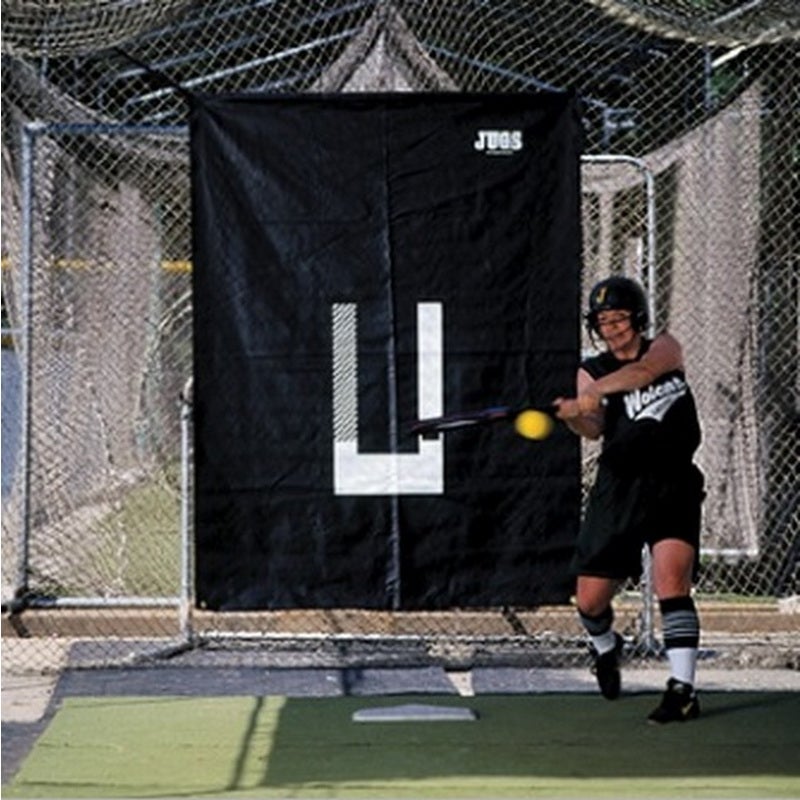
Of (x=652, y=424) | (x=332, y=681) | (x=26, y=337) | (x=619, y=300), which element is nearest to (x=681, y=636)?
(x=652, y=424)

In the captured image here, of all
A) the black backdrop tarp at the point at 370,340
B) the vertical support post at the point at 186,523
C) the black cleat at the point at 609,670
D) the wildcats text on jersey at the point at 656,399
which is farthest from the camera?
the vertical support post at the point at 186,523

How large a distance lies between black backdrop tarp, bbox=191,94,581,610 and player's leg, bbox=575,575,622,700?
0.98 m

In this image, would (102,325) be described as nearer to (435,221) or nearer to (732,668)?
(435,221)

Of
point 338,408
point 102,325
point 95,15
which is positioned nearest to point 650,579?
point 338,408

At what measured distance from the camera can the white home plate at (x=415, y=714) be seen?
28.2 ft

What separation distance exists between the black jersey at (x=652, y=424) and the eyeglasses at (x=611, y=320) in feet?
0.52

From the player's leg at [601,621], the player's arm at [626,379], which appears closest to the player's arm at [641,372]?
the player's arm at [626,379]

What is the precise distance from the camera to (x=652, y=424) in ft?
28.5

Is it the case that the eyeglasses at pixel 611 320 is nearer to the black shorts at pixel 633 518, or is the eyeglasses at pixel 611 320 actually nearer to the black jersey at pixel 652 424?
the black jersey at pixel 652 424

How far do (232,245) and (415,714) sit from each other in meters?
2.48

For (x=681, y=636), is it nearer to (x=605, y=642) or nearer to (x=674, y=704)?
(x=674, y=704)

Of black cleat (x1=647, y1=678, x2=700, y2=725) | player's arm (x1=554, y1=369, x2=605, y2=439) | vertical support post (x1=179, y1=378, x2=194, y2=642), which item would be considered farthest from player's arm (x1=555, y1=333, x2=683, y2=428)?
vertical support post (x1=179, y1=378, x2=194, y2=642)

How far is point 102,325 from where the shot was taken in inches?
449

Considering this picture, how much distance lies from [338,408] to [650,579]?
1.69 m
